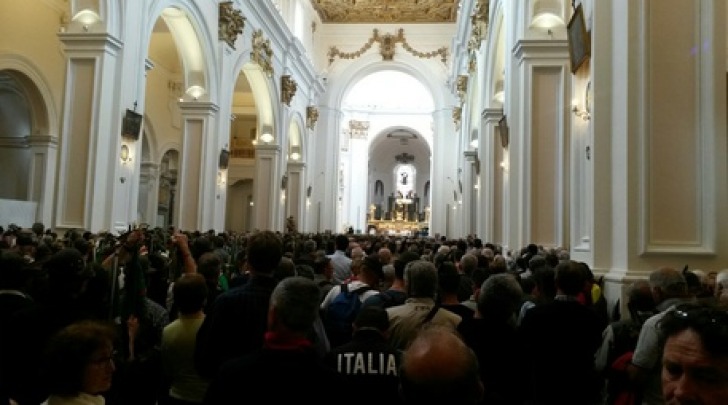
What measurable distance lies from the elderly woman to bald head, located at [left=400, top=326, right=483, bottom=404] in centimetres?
117

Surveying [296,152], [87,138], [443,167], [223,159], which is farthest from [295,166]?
[87,138]

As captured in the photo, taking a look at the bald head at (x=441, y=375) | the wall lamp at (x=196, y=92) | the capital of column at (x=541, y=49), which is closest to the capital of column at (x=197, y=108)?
the wall lamp at (x=196, y=92)

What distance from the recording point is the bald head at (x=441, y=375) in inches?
63.3

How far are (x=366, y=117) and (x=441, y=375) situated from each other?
1463 inches

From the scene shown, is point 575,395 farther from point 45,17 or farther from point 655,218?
point 45,17

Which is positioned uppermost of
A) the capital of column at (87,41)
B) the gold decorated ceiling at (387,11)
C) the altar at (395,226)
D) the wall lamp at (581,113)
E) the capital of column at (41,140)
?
the gold decorated ceiling at (387,11)

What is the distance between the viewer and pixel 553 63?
10.3m

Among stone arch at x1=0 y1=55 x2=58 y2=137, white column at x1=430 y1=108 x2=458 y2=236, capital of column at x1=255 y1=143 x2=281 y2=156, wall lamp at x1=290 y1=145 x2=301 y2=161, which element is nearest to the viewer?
stone arch at x1=0 y1=55 x2=58 y2=137

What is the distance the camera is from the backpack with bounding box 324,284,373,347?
4.39 metres

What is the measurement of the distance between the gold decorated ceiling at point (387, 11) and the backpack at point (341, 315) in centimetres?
2647

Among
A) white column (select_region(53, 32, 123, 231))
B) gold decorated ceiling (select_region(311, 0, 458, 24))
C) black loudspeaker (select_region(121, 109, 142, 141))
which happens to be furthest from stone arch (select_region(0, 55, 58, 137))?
gold decorated ceiling (select_region(311, 0, 458, 24))

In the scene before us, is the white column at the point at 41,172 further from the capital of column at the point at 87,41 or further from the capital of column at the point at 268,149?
the capital of column at the point at 268,149

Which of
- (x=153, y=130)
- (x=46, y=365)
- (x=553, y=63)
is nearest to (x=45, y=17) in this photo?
(x=153, y=130)

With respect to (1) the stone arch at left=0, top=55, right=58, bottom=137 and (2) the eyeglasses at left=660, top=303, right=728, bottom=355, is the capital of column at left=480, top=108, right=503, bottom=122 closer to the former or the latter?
(1) the stone arch at left=0, top=55, right=58, bottom=137
